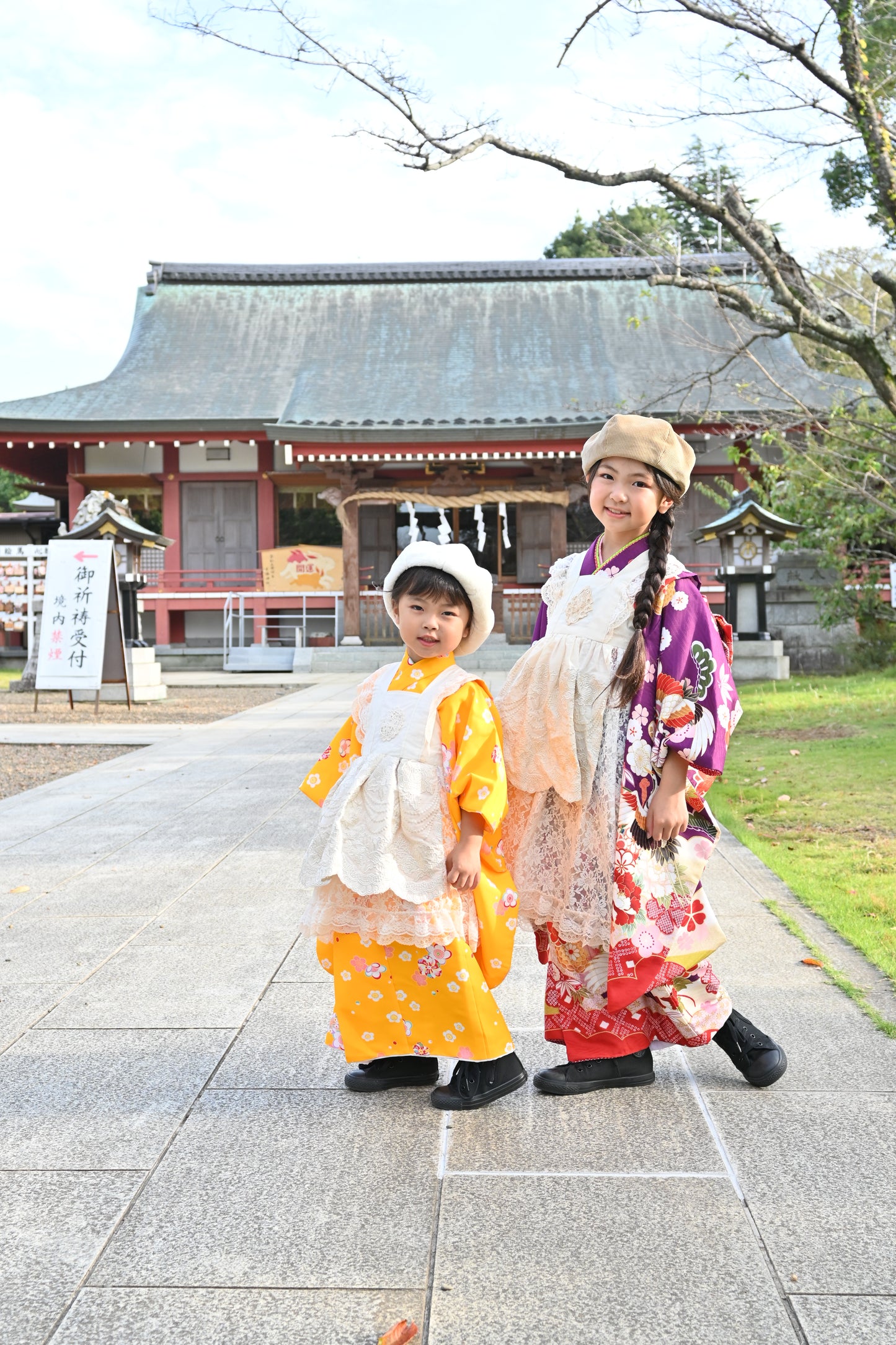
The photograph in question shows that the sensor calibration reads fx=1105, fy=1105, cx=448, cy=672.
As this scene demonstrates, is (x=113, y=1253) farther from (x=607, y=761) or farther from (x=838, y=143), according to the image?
(x=838, y=143)

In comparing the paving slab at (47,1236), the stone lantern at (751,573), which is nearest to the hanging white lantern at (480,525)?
the stone lantern at (751,573)

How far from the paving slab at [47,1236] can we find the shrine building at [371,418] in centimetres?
1520

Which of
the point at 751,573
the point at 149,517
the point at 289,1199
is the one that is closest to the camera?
the point at 289,1199

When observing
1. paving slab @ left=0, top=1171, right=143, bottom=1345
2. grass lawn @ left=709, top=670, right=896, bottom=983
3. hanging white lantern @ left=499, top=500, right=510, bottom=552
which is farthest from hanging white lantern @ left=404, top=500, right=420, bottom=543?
paving slab @ left=0, top=1171, right=143, bottom=1345

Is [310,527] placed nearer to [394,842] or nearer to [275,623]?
[275,623]

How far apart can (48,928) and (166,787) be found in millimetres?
2963

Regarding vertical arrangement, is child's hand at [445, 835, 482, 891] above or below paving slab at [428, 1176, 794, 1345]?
above

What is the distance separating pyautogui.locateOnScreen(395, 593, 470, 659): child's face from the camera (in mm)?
2443

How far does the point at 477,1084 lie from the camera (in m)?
2.33

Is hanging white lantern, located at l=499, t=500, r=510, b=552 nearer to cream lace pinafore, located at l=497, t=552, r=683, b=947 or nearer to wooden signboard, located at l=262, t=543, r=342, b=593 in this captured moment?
wooden signboard, located at l=262, t=543, r=342, b=593

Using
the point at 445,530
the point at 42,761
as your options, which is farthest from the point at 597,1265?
the point at 445,530

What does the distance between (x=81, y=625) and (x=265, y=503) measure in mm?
8578

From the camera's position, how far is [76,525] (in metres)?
13.7

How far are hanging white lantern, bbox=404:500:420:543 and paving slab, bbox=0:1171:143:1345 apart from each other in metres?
15.9
